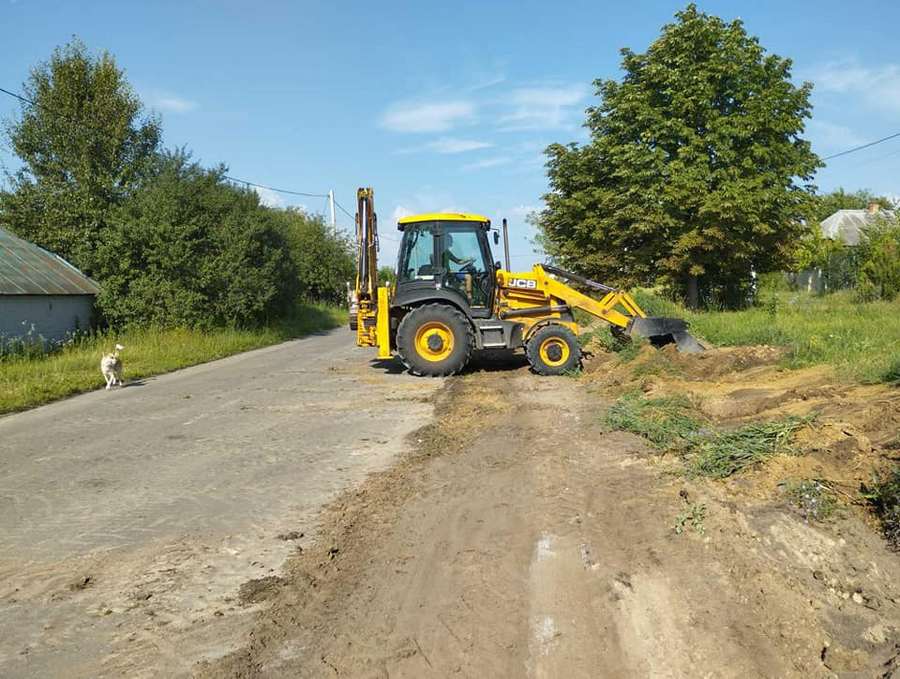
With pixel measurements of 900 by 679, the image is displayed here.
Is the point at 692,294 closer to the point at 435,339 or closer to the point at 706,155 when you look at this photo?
the point at 706,155

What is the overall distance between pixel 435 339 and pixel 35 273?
13.2 metres

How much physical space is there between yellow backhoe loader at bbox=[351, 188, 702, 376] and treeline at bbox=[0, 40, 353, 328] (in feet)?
36.3

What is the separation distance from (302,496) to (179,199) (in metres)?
19.8

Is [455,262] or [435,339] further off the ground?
[455,262]

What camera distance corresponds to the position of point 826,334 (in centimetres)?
1362

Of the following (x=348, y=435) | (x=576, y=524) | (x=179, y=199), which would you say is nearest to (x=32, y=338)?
(x=179, y=199)

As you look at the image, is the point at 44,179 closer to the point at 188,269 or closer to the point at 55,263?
the point at 55,263

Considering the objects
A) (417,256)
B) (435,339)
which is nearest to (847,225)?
(417,256)

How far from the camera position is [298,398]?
1149 cm

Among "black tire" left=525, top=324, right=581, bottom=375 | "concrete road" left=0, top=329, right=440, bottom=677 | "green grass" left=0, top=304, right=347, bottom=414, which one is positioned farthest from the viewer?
"black tire" left=525, top=324, right=581, bottom=375

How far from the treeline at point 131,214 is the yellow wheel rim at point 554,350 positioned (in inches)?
541

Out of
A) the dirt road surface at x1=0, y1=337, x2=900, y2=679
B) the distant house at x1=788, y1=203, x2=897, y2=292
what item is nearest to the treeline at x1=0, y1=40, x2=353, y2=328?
the dirt road surface at x1=0, y1=337, x2=900, y2=679

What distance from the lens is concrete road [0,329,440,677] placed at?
3.77 metres

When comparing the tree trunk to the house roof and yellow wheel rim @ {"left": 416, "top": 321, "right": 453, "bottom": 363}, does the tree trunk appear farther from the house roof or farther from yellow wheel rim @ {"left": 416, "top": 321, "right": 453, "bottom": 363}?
the house roof
